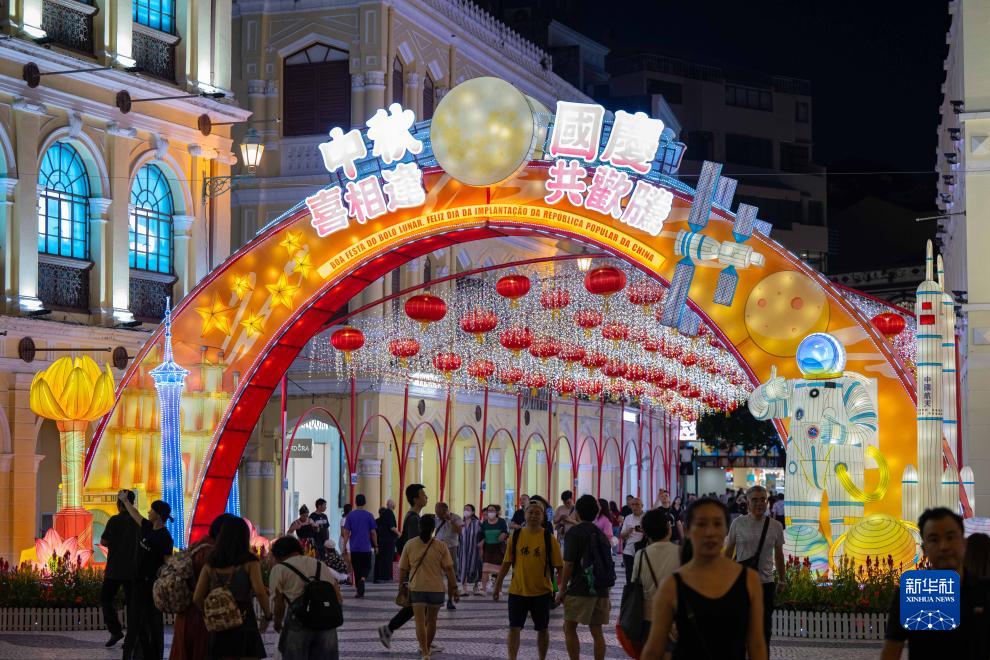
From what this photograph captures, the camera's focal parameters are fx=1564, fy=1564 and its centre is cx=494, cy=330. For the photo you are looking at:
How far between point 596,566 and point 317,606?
128 inches

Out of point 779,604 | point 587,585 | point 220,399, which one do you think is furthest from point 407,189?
point 587,585

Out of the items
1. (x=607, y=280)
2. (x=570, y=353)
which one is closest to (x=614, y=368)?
(x=570, y=353)

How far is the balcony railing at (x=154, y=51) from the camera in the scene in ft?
85.7

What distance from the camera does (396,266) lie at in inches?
809

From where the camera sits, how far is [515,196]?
19156mm

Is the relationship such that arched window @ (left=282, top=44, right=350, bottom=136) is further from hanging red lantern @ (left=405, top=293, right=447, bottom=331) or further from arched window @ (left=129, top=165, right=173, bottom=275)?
hanging red lantern @ (left=405, top=293, right=447, bottom=331)

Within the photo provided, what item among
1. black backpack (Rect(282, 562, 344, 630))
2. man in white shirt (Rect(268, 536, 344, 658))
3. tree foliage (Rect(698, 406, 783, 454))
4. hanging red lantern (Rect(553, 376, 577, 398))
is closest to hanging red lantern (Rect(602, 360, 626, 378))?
hanging red lantern (Rect(553, 376, 577, 398))

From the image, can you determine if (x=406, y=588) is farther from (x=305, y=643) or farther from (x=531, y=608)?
(x=305, y=643)

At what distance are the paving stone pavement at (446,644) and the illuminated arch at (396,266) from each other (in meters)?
3.23

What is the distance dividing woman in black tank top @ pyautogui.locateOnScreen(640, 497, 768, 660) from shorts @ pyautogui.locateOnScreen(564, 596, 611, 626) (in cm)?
613

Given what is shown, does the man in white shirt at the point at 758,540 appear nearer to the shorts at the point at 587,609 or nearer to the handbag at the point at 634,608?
the shorts at the point at 587,609

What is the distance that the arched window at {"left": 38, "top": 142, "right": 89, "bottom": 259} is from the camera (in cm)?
2450

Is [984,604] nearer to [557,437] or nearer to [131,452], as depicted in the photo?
[131,452]

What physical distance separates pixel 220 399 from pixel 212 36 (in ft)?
30.3
